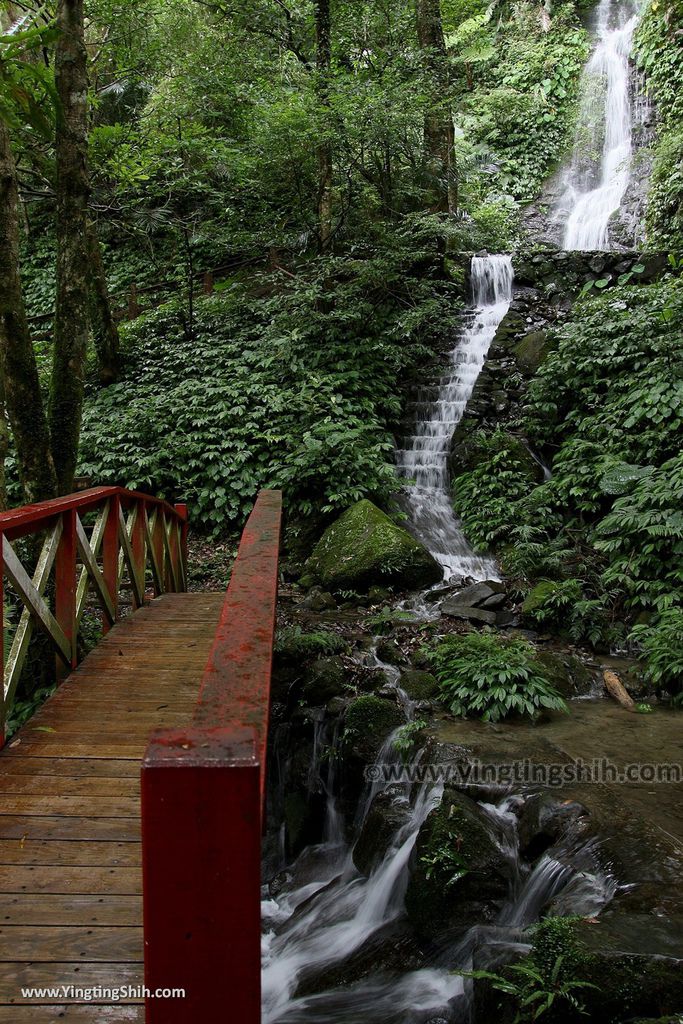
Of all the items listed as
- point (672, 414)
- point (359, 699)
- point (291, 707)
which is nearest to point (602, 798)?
point (359, 699)

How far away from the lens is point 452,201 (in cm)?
1427

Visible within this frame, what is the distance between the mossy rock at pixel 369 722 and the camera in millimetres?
5164

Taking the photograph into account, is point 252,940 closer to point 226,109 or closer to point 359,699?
point 359,699

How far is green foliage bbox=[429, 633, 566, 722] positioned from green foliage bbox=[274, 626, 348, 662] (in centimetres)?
88

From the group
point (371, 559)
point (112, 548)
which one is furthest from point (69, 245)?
point (371, 559)

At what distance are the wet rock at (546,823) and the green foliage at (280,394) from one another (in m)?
5.66

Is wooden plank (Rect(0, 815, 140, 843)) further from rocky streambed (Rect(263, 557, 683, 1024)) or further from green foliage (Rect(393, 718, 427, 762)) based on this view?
green foliage (Rect(393, 718, 427, 762))

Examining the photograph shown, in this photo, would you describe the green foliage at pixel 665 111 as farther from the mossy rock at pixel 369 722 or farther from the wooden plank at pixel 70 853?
the wooden plank at pixel 70 853

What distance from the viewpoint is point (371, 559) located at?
820 cm

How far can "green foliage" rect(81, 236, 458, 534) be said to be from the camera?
1017 centimetres

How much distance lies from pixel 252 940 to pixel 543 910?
9.80ft

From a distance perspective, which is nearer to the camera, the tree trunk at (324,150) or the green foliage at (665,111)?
the tree trunk at (324,150)

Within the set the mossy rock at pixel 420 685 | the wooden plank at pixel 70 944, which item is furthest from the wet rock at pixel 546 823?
the wooden plank at pixel 70 944

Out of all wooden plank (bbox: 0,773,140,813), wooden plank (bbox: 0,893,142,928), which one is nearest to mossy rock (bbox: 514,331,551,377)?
wooden plank (bbox: 0,773,140,813)
